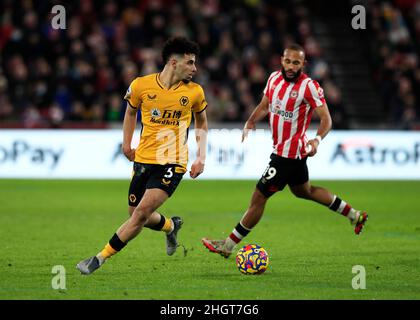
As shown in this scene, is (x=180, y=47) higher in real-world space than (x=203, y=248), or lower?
higher

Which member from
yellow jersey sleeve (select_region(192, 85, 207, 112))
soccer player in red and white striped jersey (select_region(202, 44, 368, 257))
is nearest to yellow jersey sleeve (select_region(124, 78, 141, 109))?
yellow jersey sleeve (select_region(192, 85, 207, 112))

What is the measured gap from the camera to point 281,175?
966 cm

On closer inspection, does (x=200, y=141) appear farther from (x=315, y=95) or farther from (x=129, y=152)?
(x=315, y=95)

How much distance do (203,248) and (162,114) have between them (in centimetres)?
236

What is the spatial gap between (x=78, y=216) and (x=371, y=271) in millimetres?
5754

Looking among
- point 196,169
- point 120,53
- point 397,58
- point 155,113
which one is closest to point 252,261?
point 196,169

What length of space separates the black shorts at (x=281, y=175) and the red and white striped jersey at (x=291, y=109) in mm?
69

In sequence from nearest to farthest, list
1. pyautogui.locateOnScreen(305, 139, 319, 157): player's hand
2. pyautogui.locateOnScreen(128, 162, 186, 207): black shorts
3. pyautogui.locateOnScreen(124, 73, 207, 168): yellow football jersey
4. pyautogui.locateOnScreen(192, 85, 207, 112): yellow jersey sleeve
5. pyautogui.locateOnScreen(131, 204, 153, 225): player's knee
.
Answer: pyautogui.locateOnScreen(131, 204, 153, 225): player's knee < pyautogui.locateOnScreen(128, 162, 186, 207): black shorts < pyautogui.locateOnScreen(124, 73, 207, 168): yellow football jersey < pyautogui.locateOnScreen(192, 85, 207, 112): yellow jersey sleeve < pyautogui.locateOnScreen(305, 139, 319, 157): player's hand

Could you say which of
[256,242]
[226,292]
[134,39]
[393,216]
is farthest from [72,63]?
[226,292]

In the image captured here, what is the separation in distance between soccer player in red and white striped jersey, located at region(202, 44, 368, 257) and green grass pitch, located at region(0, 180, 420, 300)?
0.49 meters

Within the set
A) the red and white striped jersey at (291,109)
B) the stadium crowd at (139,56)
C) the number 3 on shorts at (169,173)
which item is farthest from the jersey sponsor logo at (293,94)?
the stadium crowd at (139,56)

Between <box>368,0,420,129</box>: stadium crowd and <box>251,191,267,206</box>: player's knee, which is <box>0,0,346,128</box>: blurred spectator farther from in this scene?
<box>251,191,267,206</box>: player's knee

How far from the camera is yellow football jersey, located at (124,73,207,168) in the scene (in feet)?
28.4

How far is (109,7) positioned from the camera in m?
22.0
